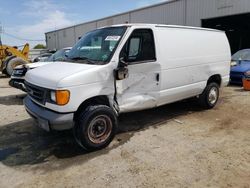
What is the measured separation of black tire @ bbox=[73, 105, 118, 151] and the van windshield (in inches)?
34.3

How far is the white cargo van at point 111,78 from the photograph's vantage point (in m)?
4.22

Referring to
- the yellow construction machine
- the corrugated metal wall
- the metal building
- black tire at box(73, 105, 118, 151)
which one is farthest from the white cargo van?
the corrugated metal wall

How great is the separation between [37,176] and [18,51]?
15805 mm

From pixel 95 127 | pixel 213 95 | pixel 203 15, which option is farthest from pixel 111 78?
pixel 203 15

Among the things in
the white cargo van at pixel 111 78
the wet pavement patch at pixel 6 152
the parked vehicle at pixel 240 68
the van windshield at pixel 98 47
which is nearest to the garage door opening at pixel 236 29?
the parked vehicle at pixel 240 68

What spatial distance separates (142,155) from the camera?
4395mm

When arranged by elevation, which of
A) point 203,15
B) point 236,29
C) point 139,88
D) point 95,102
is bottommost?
point 95,102

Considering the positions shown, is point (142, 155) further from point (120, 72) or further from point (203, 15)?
point (203, 15)

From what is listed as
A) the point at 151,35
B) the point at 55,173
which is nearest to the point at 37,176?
the point at 55,173

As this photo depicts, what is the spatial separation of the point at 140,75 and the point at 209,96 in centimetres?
285

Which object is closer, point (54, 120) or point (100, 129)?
point (54, 120)

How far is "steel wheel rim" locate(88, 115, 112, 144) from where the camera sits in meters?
4.50

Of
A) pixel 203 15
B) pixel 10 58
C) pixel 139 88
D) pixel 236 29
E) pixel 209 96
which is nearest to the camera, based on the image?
pixel 139 88

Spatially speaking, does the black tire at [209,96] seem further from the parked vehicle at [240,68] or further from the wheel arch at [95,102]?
the parked vehicle at [240,68]
